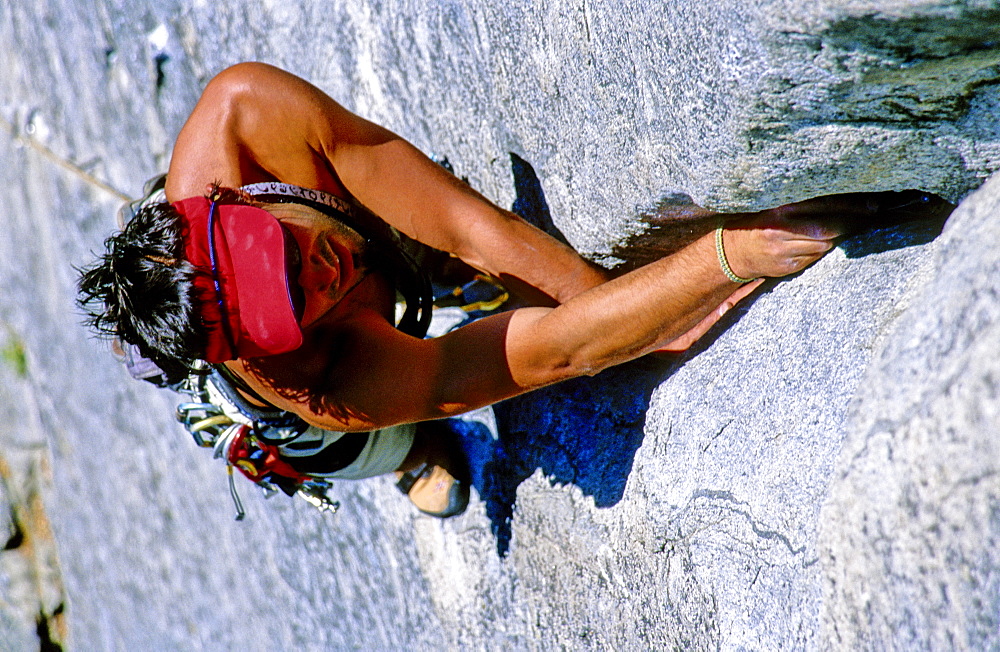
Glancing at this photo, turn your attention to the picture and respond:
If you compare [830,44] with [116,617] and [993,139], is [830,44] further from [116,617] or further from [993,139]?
[116,617]

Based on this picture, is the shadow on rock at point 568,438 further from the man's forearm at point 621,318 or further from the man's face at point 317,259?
the man's face at point 317,259

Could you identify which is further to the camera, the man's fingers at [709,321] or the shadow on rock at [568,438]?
the shadow on rock at [568,438]

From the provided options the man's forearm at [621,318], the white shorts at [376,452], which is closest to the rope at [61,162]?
the white shorts at [376,452]

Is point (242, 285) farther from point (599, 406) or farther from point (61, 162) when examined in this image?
point (61, 162)

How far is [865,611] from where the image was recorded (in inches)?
37.6

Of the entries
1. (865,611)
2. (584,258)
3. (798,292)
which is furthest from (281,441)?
(865,611)

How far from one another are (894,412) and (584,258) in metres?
0.92

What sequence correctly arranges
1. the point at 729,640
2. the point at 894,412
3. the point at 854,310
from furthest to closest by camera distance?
the point at 729,640 → the point at 854,310 → the point at 894,412

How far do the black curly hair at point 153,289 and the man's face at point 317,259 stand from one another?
16cm

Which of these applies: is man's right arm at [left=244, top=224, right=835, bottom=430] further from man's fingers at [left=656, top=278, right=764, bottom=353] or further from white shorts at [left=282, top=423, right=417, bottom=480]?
white shorts at [left=282, top=423, right=417, bottom=480]

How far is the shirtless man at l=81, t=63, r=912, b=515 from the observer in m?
1.34

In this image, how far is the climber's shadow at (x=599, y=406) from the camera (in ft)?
4.24

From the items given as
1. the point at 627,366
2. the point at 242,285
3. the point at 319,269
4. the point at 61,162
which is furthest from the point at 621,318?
the point at 61,162

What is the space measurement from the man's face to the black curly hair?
0.16 meters
